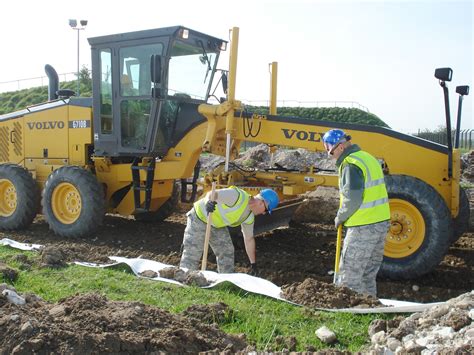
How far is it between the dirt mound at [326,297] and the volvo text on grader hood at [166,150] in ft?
6.30

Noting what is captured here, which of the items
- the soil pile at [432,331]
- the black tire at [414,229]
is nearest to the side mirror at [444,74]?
the black tire at [414,229]

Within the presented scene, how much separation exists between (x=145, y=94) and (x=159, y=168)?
3.80ft

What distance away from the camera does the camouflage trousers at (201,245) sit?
6.24m

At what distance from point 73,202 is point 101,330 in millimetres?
5448

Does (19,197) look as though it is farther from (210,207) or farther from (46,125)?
(210,207)

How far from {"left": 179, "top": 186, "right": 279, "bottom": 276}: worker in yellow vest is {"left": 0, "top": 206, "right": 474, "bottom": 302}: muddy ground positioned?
474mm

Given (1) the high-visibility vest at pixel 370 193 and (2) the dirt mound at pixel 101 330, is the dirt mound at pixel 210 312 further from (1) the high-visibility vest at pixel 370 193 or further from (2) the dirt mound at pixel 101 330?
(1) the high-visibility vest at pixel 370 193

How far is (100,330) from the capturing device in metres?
3.58

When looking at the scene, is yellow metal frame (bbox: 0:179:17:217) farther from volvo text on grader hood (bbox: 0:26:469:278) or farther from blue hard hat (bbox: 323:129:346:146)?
blue hard hat (bbox: 323:129:346:146)

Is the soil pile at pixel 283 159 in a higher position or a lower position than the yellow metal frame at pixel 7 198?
higher

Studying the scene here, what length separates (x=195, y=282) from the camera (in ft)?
17.5

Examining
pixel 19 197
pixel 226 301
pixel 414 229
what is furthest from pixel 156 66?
pixel 414 229

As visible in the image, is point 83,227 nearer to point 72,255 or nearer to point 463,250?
point 72,255

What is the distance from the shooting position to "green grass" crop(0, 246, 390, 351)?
13.2ft
